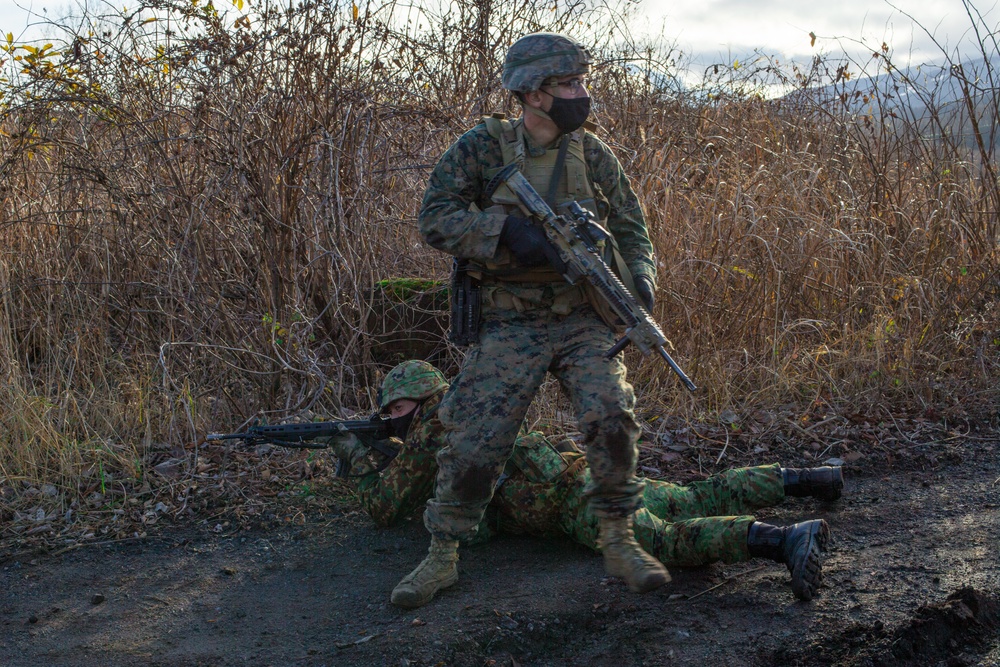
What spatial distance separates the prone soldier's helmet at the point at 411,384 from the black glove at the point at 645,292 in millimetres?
972

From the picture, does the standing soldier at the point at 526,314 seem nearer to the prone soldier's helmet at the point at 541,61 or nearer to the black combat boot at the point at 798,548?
the prone soldier's helmet at the point at 541,61

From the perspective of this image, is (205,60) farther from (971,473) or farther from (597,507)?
(971,473)

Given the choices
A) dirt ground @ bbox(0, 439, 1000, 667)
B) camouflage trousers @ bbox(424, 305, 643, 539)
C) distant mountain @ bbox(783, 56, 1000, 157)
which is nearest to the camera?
dirt ground @ bbox(0, 439, 1000, 667)

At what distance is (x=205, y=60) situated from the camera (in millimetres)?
4855

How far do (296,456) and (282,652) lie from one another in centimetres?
161

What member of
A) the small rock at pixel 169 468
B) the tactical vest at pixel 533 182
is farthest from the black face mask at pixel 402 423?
the small rock at pixel 169 468

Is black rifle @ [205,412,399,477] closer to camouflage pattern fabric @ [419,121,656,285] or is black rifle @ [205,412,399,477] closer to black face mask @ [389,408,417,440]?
black face mask @ [389,408,417,440]

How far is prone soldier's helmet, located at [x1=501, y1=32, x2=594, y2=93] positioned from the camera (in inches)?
116

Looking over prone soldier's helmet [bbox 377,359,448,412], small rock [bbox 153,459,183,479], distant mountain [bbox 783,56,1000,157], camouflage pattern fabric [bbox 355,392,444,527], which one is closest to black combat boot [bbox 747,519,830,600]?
camouflage pattern fabric [bbox 355,392,444,527]

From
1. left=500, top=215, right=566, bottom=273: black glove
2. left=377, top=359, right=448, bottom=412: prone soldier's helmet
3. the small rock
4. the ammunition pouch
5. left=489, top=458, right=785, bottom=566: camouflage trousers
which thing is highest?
left=500, top=215, right=566, bottom=273: black glove

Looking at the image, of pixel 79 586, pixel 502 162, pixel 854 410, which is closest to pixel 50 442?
pixel 79 586

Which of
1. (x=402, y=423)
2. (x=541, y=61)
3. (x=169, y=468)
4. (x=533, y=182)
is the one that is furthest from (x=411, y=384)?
(x=169, y=468)

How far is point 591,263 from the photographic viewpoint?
2863 mm

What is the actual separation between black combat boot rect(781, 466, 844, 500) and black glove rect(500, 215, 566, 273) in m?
1.38
